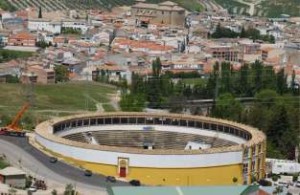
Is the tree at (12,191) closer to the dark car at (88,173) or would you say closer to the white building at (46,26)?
the dark car at (88,173)

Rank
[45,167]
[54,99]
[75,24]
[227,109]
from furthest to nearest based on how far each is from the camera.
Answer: [75,24] < [54,99] < [227,109] < [45,167]

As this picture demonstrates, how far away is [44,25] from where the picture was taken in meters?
70.3

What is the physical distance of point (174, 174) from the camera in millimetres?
23188

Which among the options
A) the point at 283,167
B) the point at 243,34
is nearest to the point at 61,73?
the point at 283,167

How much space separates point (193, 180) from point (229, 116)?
44.3ft

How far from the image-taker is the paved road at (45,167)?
2144cm

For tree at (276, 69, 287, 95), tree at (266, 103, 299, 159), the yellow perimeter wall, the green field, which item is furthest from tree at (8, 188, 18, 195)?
tree at (276, 69, 287, 95)

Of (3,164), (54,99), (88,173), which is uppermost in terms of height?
(3,164)

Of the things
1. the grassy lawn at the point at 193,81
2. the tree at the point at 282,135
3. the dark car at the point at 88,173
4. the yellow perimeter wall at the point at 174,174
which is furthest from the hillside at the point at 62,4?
the dark car at the point at 88,173

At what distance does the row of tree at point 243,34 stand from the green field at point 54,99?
27.5 metres

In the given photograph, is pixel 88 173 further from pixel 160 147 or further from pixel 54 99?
pixel 54 99

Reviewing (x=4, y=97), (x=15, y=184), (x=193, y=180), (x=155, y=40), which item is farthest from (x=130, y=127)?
(x=155, y=40)

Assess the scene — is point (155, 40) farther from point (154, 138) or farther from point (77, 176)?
point (77, 176)

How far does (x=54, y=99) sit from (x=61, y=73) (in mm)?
7524
